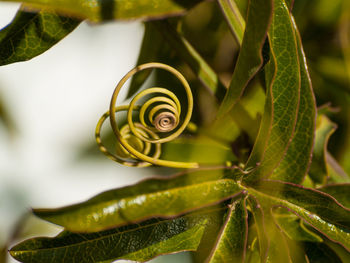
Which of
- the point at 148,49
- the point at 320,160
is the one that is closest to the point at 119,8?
the point at 148,49

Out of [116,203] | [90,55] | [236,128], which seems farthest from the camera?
[90,55]

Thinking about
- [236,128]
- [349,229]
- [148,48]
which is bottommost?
[349,229]

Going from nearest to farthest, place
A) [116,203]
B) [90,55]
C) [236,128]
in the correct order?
[116,203]
[236,128]
[90,55]

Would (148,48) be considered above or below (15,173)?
above

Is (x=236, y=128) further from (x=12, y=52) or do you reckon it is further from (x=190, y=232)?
(x=12, y=52)

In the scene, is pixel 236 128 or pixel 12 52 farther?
pixel 236 128

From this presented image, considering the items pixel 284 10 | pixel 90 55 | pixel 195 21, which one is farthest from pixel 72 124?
pixel 284 10

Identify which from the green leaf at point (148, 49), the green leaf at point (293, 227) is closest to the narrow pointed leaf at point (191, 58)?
the green leaf at point (148, 49)
